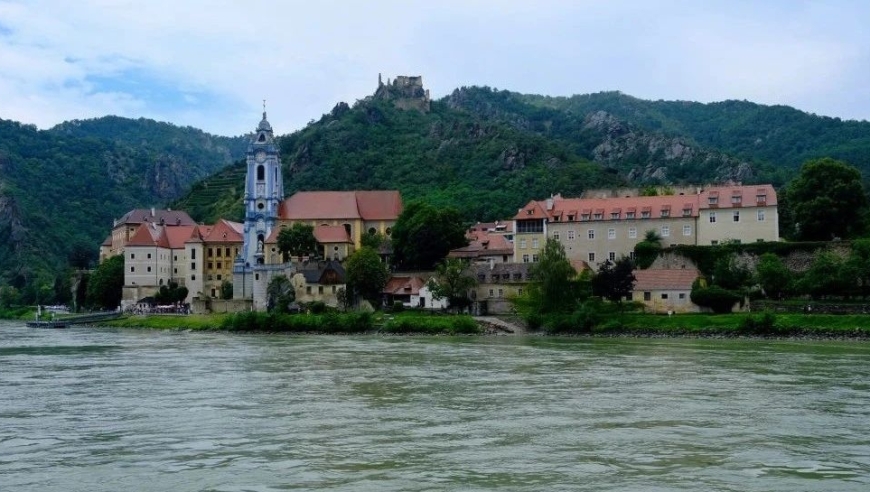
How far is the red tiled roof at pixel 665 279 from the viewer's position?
201ft

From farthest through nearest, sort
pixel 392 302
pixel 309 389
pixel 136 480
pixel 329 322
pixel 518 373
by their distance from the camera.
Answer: pixel 392 302 → pixel 329 322 → pixel 518 373 → pixel 309 389 → pixel 136 480

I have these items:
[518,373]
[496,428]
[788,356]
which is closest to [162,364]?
[518,373]

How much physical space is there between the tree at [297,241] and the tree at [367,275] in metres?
6.24

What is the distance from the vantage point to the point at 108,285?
92.8m

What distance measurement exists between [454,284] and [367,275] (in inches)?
301

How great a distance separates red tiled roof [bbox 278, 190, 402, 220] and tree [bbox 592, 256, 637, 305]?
29655 mm

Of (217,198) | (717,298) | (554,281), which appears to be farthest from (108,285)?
(717,298)

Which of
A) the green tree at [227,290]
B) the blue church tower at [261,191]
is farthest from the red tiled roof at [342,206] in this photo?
the green tree at [227,290]

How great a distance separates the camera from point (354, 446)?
64.1 feet

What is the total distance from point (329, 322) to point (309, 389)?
36249 millimetres

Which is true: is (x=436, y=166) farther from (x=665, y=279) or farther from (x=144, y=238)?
(x=665, y=279)

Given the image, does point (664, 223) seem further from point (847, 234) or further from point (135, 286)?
point (135, 286)

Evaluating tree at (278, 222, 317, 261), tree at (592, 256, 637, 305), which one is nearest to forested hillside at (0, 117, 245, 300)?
tree at (278, 222, 317, 261)

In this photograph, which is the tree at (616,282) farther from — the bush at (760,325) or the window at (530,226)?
the window at (530,226)
